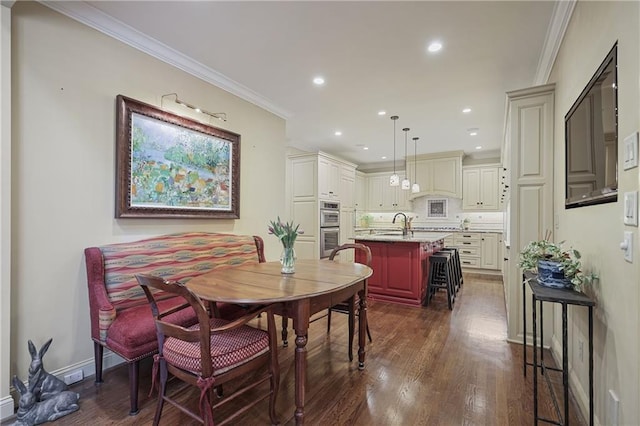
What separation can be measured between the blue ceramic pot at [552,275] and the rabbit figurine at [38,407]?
2.93 m

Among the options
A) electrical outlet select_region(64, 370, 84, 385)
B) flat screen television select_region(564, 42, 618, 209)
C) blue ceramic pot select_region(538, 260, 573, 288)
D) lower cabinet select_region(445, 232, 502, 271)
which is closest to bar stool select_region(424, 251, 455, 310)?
flat screen television select_region(564, 42, 618, 209)

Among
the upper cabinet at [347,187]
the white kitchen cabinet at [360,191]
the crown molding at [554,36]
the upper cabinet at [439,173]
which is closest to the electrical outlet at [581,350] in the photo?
the crown molding at [554,36]

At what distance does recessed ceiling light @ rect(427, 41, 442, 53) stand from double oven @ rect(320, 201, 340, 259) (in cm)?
346

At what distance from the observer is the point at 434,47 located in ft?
8.42

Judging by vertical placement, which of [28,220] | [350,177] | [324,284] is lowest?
[324,284]

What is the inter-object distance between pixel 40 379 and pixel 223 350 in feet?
4.21

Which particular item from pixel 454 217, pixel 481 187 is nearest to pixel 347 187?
pixel 454 217

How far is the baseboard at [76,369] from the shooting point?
173cm

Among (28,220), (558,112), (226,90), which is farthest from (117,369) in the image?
(558,112)

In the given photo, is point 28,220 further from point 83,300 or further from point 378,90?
point 378,90

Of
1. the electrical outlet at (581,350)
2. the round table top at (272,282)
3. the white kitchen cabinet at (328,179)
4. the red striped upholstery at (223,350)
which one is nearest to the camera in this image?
the red striped upholstery at (223,350)

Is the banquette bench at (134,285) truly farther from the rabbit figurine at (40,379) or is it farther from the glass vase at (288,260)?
the glass vase at (288,260)

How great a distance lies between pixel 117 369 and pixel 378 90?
371 centimetres

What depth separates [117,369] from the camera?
2.29 m
